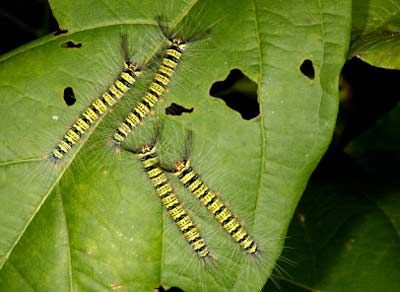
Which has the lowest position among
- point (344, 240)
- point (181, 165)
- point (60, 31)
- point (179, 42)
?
point (344, 240)

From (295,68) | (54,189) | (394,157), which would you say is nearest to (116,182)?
(54,189)

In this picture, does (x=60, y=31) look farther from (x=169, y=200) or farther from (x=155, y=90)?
(x=169, y=200)

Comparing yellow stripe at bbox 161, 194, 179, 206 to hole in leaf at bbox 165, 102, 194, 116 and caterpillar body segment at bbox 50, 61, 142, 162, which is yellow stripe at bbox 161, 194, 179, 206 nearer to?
hole in leaf at bbox 165, 102, 194, 116

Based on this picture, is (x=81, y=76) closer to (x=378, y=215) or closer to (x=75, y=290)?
(x=75, y=290)

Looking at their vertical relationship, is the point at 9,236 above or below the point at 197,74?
below

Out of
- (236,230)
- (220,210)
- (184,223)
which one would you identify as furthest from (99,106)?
(236,230)

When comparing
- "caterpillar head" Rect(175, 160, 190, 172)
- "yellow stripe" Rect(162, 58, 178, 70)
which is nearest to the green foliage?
"yellow stripe" Rect(162, 58, 178, 70)
